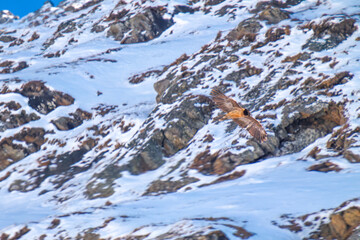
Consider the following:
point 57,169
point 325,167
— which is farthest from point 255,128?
point 57,169

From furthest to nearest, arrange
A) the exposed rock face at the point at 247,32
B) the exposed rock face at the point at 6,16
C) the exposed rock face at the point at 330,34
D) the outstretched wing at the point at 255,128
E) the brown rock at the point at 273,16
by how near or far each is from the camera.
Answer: the exposed rock face at the point at 6,16 < the brown rock at the point at 273,16 < the exposed rock face at the point at 247,32 < the exposed rock face at the point at 330,34 < the outstretched wing at the point at 255,128

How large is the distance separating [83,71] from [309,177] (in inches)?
1714

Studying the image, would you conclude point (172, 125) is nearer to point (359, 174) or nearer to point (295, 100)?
point (295, 100)

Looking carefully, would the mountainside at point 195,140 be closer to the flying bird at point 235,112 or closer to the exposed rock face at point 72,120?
the exposed rock face at point 72,120

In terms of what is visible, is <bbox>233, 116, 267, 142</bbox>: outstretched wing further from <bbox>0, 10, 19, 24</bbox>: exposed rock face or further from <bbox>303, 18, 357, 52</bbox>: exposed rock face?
<bbox>0, 10, 19, 24</bbox>: exposed rock face

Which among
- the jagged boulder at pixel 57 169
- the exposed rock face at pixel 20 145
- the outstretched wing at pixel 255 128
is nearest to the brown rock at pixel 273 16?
the jagged boulder at pixel 57 169

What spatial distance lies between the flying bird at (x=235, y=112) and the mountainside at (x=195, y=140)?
24.3 ft

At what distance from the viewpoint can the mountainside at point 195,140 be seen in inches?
898

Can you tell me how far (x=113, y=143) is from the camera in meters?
44.1

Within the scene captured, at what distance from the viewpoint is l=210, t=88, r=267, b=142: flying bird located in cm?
1147

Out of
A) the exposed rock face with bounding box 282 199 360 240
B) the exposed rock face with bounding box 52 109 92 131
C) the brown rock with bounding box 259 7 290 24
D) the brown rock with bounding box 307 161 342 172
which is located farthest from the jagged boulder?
the exposed rock face with bounding box 282 199 360 240

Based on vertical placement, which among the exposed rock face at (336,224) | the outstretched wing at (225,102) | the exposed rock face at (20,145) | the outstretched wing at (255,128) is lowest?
the exposed rock face at (336,224)

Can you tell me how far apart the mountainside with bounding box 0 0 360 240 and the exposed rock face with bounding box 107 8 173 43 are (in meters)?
9.52

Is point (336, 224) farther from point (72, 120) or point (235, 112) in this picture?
point (72, 120)
